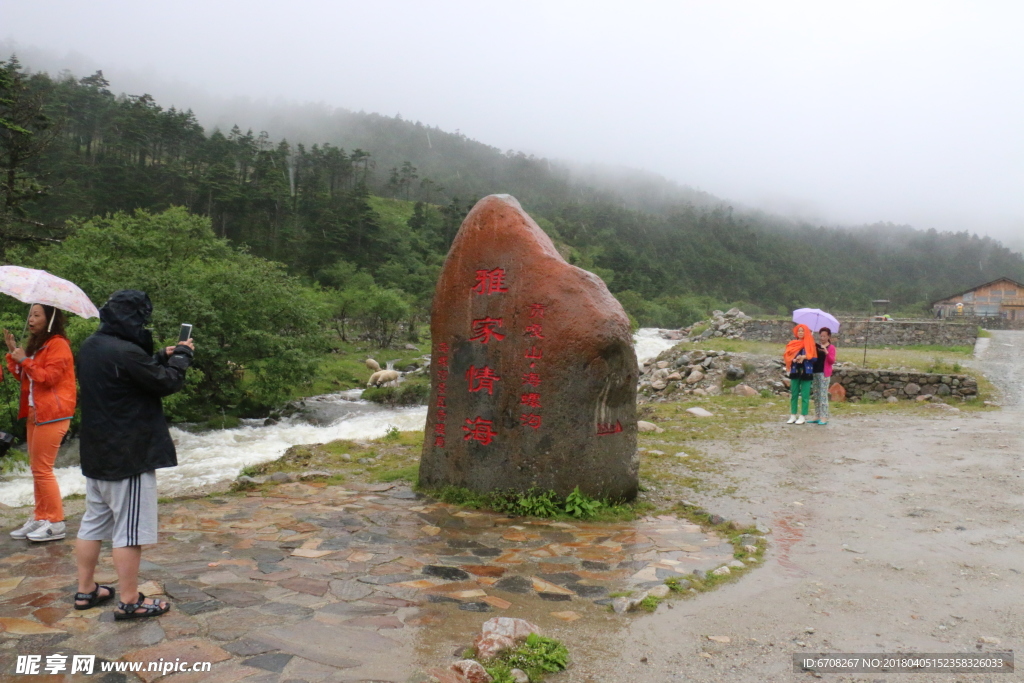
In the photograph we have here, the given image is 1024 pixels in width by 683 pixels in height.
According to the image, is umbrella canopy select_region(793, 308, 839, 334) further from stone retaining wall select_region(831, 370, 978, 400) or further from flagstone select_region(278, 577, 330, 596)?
flagstone select_region(278, 577, 330, 596)

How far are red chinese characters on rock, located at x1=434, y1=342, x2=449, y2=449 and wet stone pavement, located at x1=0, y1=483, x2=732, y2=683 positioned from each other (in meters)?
0.70

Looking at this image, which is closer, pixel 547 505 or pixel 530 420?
pixel 547 505

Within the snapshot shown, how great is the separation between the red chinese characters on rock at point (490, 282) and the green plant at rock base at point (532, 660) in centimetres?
387

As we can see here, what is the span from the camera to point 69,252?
Answer: 18016mm

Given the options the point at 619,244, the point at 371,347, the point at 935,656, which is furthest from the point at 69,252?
the point at 619,244

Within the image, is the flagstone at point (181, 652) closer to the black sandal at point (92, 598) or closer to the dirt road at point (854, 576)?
the black sandal at point (92, 598)

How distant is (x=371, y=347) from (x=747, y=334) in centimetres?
1783

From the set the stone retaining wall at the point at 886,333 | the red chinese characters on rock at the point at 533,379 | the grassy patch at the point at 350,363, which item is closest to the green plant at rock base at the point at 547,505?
the red chinese characters on rock at the point at 533,379

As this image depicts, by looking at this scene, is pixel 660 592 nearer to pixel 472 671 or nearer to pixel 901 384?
pixel 472 671

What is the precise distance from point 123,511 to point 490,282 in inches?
157

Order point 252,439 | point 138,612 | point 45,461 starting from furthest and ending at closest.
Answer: point 252,439
point 45,461
point 138,612

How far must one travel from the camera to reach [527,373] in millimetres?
6555

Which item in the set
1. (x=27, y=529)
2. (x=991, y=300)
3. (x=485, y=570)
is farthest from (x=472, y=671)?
(x=991, y=300)

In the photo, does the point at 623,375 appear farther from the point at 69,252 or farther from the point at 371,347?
the point at 371,347
